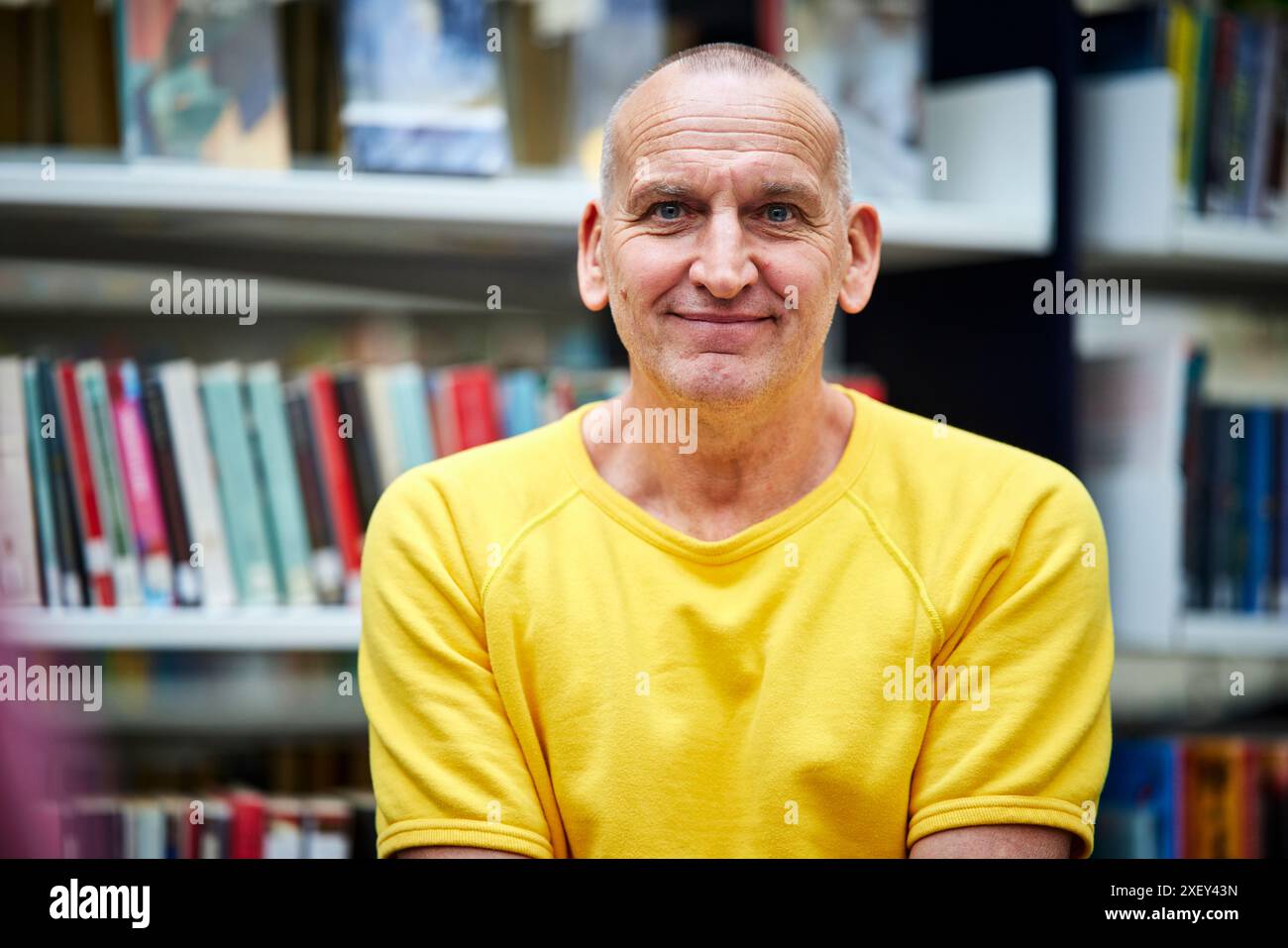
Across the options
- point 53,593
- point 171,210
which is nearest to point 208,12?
point 171,210

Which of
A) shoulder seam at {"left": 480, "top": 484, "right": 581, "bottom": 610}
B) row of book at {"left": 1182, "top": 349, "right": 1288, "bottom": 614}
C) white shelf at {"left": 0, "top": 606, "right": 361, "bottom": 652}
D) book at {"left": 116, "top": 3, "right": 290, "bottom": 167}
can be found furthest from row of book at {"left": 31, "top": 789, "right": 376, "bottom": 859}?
row of book at {"left": 1182, "top": 349, "right": 1288, "bottom": 614}

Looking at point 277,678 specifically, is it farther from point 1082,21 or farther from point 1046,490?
point 1082,21

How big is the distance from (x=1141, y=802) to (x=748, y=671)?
0.88 metres

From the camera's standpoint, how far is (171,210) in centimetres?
138

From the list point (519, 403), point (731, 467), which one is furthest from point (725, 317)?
point (519, 403)

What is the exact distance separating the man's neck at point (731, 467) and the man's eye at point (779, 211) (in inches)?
5.5

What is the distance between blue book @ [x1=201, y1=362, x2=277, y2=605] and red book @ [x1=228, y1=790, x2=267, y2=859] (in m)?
0.26

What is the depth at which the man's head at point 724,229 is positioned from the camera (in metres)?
1.03

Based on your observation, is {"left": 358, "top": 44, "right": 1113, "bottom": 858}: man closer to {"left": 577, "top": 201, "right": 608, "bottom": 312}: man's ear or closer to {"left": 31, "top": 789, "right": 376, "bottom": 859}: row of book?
{"left": 577, "top": 201, "right": 608, "bottom": 312}: man's ear

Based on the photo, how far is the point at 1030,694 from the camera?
3.35 ft

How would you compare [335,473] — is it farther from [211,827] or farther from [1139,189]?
[1139,189]

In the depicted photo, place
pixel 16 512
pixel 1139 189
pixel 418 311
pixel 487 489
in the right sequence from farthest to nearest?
pixel 418 311, pixel 1139 189, pixel 16 512, pixel 487 489

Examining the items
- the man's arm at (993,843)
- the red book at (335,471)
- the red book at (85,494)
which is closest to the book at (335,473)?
the red book at (335,471)
